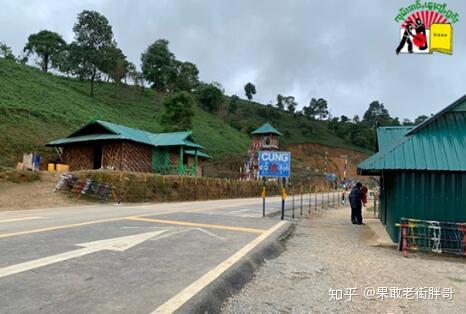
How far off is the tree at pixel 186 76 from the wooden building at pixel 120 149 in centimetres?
5420

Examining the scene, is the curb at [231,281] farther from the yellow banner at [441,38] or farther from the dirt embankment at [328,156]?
the dirt embankment at [328,156]

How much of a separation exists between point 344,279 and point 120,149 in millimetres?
27717

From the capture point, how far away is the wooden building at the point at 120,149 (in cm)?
3288

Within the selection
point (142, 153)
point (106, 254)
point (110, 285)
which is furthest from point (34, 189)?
point (110, 285)

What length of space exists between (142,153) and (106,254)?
27964mm

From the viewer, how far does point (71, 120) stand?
154 feet

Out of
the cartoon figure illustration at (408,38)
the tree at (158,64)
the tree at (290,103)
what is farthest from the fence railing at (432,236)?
the tree at (290,103)

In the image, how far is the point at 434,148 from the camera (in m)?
12.0

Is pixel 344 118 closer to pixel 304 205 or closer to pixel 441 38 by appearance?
pixel 304 205

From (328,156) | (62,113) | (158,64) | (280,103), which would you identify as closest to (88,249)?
(62,113)

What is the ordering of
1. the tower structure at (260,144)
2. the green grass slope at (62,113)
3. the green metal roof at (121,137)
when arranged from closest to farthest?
the green metal roof at (121,137) < the green grass slope at (62,113) < the tower structure at (260,144)

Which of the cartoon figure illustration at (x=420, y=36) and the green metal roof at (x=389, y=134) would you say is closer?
the cartoon figure illustration at (x=420, y=36)

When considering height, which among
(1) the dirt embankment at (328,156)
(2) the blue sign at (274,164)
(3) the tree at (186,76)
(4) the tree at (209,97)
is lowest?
→ (2) the blue sign at (274,164)

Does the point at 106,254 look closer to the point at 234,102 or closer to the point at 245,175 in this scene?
the point at 245,175
